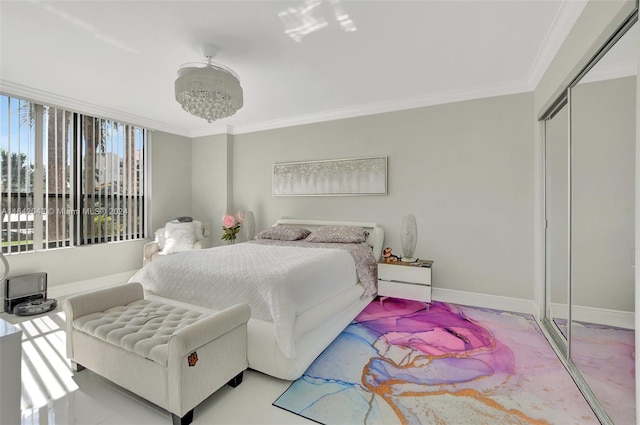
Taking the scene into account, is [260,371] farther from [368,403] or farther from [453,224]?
[453,224]

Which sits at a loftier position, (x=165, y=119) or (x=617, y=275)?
(x=165, y=119)

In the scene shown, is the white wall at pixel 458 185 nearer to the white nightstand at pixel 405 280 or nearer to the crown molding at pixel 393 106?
the crown molding at pixel 393 106

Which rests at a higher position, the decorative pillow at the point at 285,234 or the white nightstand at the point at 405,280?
the decorative pillow at the point at 285,234

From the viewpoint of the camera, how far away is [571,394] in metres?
1.92

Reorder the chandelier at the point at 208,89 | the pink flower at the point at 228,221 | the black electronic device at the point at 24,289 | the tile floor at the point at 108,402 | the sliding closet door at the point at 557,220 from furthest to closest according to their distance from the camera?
the pink flower at the point at 228,221
the black electronic device at the point at 24,289
the chandelier at the point at 208,89
the sliding closet door at the point at 557,220
the tile floor at the point at 108,402

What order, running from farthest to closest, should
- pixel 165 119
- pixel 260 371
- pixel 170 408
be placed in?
pixel 165 119 → pixel 260 371 → pixel 170 408

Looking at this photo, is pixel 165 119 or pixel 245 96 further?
pixel 165 119

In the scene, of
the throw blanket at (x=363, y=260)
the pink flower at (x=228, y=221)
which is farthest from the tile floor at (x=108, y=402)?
the pink flower at (x=228, y=221)

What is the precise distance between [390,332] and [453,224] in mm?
1680

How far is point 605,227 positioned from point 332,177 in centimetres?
311

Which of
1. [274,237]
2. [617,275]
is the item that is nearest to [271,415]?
[617,275]

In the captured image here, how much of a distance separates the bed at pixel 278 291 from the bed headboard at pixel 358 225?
0.52m

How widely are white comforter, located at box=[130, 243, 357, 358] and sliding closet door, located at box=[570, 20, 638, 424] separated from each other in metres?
1.87

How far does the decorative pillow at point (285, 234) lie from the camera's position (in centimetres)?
420
